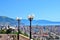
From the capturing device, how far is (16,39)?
9.54 metres

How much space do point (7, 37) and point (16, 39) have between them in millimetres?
524

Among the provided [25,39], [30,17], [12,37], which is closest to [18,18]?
[12,37]

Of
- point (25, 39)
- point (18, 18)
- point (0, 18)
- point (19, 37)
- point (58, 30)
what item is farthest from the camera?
point (0, 18)

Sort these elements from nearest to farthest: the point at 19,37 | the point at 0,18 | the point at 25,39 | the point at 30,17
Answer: the point at 30,17 → the point at 25,39 → the point at 19,37 → the point at 0,18

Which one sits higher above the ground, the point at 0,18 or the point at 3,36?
the point at 0,18

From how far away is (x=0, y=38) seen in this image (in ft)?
31.0

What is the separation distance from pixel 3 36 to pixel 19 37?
3.18 feet

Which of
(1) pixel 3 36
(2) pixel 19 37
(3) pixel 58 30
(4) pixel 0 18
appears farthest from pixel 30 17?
(4) pixel 0 18

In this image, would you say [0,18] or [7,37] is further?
[0,18]

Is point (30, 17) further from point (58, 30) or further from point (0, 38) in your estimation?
point (58, 30)

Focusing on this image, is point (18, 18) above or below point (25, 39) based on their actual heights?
above

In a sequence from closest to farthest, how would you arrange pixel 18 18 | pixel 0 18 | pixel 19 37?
pixel 19 37, pixel 18 18, pixel 0 18

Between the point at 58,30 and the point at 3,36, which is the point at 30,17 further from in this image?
the point at 58,30

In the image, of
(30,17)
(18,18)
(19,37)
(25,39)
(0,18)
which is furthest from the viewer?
(0,18)
